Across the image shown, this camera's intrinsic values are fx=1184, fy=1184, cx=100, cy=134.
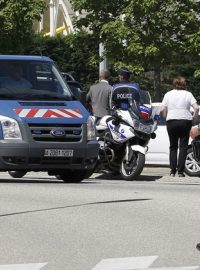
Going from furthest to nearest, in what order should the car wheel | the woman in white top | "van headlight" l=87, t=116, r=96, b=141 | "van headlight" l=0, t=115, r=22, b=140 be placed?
the car wheel → the woman in white top → "van headlight" l=87, t=116, r=96, b=141 → "van headlight" l=0, t=115, r=22, b=140

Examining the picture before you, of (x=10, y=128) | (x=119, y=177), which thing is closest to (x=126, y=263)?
(x=10, y=128)

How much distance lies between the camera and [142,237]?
10641mm

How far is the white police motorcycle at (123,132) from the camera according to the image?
1967cm

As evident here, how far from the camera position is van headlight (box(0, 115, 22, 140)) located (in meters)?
16.6

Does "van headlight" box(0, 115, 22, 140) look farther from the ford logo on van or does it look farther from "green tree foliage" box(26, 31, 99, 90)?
"green tree foliage" box(26, 31, 99, 90)

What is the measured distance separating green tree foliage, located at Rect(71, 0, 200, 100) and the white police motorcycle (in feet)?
40.9

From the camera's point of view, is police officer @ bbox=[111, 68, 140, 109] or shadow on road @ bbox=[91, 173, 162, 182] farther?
shadow on road @ bbox=[91, 173, 162, 182]

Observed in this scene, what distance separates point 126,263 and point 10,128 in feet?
25.4

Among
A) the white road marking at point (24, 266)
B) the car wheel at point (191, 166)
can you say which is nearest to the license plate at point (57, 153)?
the car wheel at point (191, 166)

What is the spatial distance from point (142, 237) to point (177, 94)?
9.59 meters

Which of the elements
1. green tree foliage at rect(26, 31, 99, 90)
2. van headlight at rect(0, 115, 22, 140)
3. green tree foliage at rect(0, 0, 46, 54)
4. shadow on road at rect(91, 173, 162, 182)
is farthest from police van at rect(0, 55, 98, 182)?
green tree foliage at rect(26, 31, 99, 90)

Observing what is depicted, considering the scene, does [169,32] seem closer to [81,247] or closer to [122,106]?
[122,106]

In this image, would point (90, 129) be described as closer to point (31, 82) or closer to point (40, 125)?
point (40, 125)

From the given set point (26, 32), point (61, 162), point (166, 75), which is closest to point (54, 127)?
point (61, 162)
